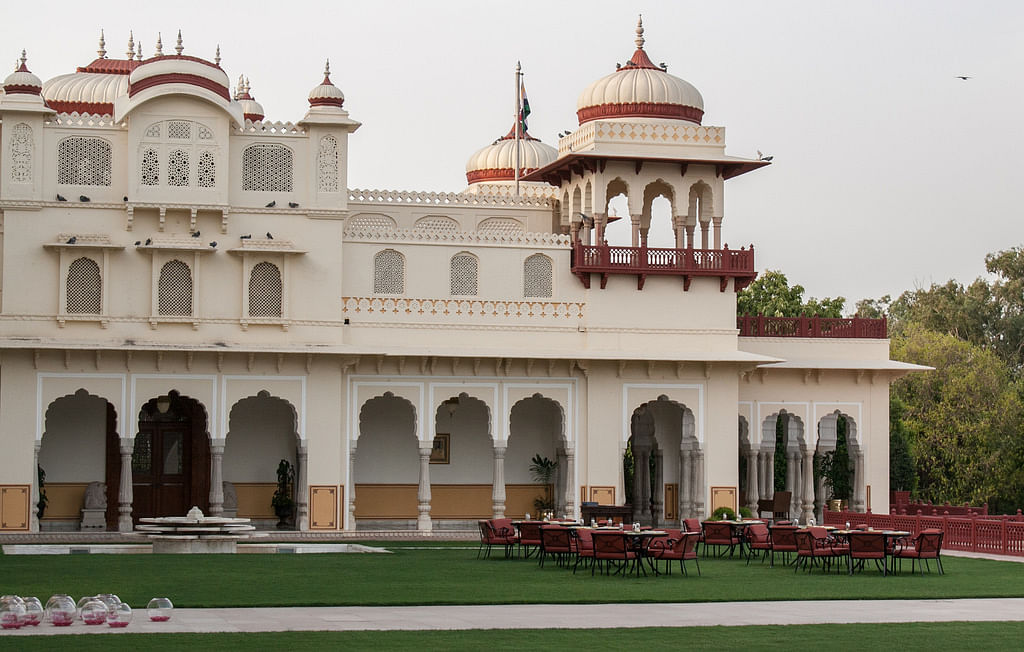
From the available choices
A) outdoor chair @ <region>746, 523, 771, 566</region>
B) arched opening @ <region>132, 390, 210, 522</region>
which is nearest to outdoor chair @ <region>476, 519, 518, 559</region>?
outdoor chair @ <region>746, 523, 771, 566</region>

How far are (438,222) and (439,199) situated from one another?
0.51 metres

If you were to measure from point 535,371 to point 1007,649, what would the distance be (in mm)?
19378

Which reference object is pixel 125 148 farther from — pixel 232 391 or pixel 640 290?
pixel 640 290

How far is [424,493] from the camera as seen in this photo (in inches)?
1257

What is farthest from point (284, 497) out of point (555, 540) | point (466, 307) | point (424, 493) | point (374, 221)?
point (555, 540)

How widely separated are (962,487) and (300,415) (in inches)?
992

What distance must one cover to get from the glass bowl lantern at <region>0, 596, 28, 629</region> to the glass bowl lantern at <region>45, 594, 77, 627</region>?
25 cm

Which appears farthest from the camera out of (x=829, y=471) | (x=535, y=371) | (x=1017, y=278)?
(x=1017, y=278)

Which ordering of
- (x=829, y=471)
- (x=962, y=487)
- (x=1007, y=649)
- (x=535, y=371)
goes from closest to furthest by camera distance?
(x=1007, y=649) → (x=535, y=371) → (x=829, y=471) → (x=962, y=487)

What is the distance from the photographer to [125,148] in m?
30.9

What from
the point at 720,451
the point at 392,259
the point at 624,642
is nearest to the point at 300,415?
the point at 392,259

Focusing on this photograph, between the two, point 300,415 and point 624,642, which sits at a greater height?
point 300,415

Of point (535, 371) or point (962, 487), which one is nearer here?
point (535, 371)

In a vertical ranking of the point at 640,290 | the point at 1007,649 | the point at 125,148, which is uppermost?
the point at 125,148
